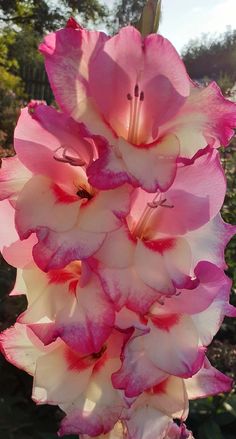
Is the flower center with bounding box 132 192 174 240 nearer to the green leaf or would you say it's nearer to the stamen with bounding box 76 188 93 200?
the stamen with bounding box 76 188 93 200

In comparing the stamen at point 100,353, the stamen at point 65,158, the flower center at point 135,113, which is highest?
the flower center at point 135,113

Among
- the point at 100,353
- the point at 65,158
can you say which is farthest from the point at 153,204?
the point at 100,353

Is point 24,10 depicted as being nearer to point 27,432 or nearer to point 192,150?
point 27,432

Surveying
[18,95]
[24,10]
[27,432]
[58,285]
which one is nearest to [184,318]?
[58,285]

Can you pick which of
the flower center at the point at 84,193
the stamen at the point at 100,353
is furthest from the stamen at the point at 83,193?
the stamen at the point at 100,353

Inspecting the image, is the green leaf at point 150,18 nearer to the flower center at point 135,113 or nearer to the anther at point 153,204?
the flower center at point 135,113

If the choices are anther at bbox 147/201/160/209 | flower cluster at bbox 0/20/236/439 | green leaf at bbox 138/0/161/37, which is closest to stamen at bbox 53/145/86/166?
flower cluster at bbox 0/20/236/439

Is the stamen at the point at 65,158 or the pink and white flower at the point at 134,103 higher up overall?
the pink and white flower at the point at 134,103

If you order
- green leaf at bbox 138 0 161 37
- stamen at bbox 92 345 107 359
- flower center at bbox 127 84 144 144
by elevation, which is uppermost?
green leaf at bbox 138 0 161 37

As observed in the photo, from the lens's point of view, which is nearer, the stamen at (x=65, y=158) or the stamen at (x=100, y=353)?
the stamen at (x=65, y=158)
